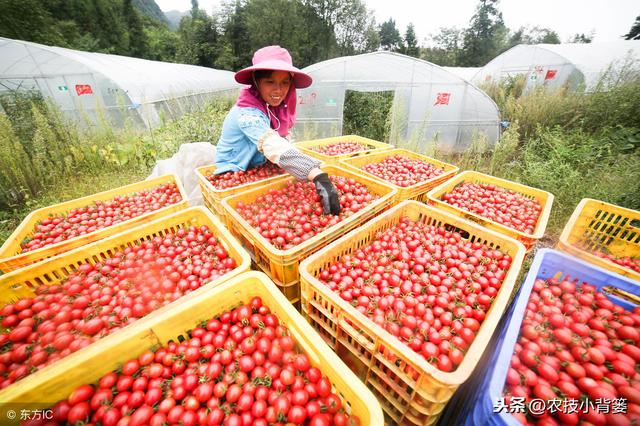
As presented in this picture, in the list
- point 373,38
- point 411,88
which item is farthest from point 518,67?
point 373,38

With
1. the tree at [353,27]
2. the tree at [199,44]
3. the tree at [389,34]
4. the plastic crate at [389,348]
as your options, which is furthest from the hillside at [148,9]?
the plastic crate at [389,348]

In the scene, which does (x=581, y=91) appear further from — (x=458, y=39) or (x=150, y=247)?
(x=458, y=39)

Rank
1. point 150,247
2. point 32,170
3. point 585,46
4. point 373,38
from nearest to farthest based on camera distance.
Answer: point 150,247 → point 32,170 → point 585,46 → point 373,38

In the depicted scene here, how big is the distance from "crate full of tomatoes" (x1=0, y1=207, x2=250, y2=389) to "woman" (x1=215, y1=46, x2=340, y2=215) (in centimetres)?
84

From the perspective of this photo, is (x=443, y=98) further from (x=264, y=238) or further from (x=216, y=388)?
(x=216, y=388)

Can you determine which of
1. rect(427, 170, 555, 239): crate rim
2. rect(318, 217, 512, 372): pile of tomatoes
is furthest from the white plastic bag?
rect(427, 170, 555, 239): crate rim

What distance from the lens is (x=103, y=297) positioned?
158 cm

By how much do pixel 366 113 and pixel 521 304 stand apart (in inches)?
400

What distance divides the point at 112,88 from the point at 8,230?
27.9ft

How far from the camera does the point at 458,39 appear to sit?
47.1m

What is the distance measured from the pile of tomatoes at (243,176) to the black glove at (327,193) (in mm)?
874

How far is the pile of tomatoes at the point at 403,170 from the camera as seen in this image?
3399mm

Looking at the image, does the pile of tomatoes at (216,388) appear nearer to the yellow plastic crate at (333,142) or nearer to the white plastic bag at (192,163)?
the white plastic bag at (192,163)

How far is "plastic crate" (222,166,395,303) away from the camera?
1.78m
